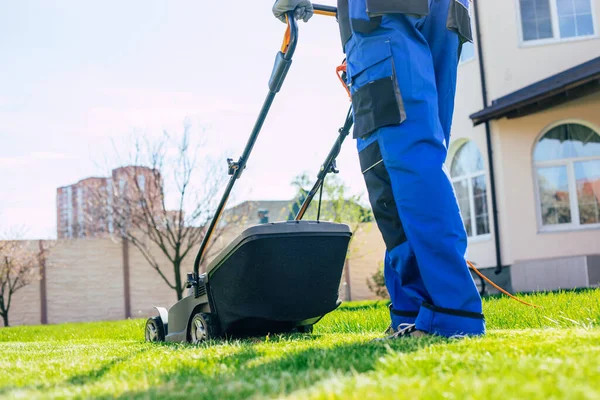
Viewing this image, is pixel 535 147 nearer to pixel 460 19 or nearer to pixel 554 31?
pixel 554 31

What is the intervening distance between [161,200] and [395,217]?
16.6 meters

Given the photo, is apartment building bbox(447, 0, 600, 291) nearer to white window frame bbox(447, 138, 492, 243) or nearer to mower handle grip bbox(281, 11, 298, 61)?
white window frame bbox(447, 138, 492, 243)

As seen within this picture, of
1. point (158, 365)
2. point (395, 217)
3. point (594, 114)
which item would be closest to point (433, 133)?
point (395, 217)

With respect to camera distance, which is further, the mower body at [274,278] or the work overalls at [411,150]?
the mower body at [274,278]

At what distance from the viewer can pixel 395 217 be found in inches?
115

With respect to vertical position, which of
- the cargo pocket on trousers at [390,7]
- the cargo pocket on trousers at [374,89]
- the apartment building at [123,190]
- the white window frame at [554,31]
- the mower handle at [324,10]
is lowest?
the cargo pocket on trousers at [374,89]

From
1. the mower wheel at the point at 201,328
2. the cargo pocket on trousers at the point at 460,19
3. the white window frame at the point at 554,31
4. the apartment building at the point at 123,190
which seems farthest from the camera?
the apartment building at the point at 123,190

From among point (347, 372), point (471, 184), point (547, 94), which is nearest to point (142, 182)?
point (471, 184)

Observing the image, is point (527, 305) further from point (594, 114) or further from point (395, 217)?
point (594, 114)

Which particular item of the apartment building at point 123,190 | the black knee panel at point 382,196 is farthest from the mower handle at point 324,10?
the apartment building at point 123,190

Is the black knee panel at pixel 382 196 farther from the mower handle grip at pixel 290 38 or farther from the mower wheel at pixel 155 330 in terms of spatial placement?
the mower wheel at pixel 155 330

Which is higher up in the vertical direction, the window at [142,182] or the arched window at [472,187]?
the window at [142,182]

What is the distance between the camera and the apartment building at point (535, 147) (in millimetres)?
11883

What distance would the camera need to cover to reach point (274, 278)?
3512 mm
